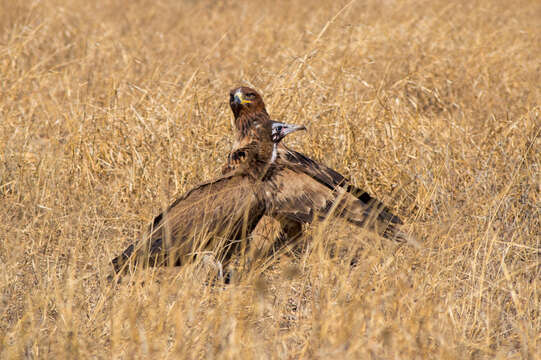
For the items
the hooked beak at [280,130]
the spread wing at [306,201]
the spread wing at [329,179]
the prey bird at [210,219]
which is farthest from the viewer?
the hooked beak at [280,130]

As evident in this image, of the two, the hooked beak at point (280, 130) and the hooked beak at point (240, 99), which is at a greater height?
the hooked beak at point (240, 99)

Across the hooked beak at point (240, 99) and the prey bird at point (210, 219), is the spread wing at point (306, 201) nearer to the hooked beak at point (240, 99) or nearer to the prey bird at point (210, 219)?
the prey bird at point (210, 219)

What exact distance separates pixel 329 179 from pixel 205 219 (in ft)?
2.92

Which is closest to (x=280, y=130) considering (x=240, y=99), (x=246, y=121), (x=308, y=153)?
(x=246, y=121)

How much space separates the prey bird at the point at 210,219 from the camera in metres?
3.64

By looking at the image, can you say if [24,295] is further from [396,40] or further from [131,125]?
[396,40]

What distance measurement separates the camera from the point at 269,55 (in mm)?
6910

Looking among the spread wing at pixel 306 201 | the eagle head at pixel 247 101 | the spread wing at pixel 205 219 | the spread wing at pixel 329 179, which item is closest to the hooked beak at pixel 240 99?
the eagle head at pixel 247 101

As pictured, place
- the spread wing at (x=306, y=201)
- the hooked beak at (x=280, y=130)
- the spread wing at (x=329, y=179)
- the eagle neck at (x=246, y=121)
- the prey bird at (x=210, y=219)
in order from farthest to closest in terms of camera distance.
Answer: the eagle neck at (x=246, y=121) < the hooked beak at (x=280, y=130) < the spread wing at (x=329, y=179) < the spread wing at (x=306, y=201) < the prey bird at (x=210, y=219)

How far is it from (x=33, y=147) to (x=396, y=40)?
352 centimetres

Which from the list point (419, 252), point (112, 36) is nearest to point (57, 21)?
point (112, 36)

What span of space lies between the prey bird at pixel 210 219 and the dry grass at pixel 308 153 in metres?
0.14

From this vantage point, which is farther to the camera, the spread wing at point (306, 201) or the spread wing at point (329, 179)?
the spread wing at point (329, 179)

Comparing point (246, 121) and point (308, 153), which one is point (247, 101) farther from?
point (308, 153)
